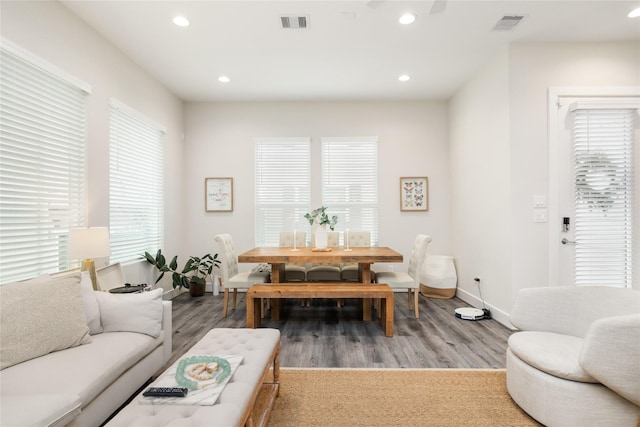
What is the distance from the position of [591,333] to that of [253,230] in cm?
441

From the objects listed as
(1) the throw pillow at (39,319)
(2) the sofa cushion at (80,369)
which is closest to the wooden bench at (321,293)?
(2) the sofa cushion at (80,369)

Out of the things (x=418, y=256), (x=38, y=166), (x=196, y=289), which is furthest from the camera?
(x=196, y=289)

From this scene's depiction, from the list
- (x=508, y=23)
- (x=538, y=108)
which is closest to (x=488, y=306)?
(x=538, y=108)

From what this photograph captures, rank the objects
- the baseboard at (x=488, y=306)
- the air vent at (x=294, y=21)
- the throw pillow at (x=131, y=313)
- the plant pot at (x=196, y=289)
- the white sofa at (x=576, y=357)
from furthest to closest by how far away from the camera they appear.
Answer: the plant pot at (x=196, y=289) → the baseboard at (x=488, y=306) → the air vent at (x=294, y=21) → the throw pillow at (x=131, y=313) → the white sofa at (x=576, y=357)

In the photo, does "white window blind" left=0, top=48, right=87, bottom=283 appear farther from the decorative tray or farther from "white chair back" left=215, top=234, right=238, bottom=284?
the decorative tray

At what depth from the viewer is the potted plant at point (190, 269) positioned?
427cm

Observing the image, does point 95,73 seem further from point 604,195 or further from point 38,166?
point 604,195

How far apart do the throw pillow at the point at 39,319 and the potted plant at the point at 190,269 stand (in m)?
2.26

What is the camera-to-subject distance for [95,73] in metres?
3.24

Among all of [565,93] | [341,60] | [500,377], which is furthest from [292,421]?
[565,93]

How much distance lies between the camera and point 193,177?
17.6ft

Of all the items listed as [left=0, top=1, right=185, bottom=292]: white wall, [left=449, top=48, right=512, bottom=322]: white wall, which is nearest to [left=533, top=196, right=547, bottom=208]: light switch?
[left=449, top=48, right=512, bottom=322]: white wall

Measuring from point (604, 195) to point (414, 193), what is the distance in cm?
238

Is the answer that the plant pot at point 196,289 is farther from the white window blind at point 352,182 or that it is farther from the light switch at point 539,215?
the light switch at point 539,215
